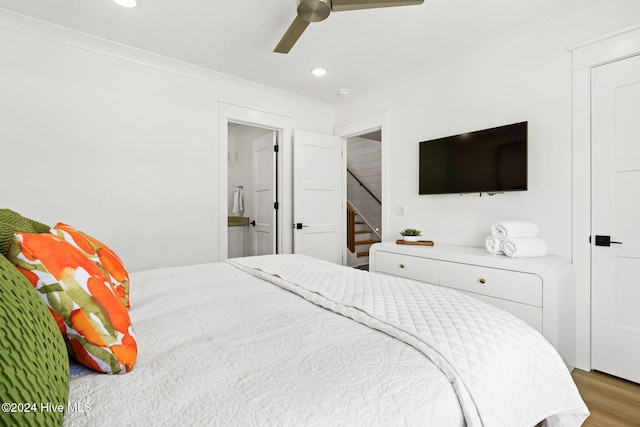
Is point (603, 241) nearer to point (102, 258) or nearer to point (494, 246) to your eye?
point (494, 246)

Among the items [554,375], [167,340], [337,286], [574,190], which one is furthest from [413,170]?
[167,340]

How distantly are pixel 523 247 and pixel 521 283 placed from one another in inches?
11.0

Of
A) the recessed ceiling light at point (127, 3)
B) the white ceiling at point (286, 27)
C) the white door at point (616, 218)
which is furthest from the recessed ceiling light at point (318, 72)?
the white door at point (616, 218)

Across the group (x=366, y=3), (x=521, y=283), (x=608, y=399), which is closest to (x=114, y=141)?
(x=366, y=3)

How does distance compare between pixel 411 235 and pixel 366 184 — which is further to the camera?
pixel 366 184

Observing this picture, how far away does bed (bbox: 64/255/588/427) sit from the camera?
604 millimetres

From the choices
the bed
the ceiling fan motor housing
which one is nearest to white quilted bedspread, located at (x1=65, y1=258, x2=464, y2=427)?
the bed

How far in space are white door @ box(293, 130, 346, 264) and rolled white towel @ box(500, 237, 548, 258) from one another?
2.22 metres

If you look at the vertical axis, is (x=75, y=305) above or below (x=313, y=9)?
below

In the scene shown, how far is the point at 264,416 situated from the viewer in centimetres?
57

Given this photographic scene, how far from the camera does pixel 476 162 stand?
2730mm

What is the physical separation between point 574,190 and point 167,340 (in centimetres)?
272

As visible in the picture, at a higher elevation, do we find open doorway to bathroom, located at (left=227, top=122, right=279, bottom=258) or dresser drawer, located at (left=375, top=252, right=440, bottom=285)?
open doorway to bathroom, located at (left=227, top=122, right=279, bottom=258)

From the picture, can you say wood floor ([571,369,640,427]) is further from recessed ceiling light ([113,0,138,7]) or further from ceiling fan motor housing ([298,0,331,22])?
recessed ceiling light ([113,0,138,7])
